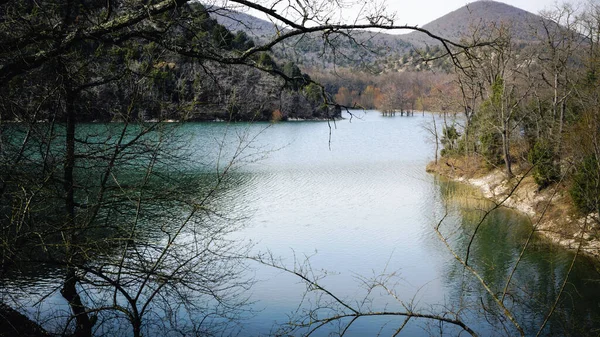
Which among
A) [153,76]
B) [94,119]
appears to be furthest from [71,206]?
[94,119]

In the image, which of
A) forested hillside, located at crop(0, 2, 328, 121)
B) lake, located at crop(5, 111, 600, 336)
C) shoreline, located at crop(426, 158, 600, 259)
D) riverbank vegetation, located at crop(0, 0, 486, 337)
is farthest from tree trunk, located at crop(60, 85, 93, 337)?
shoreline, located at crop(426, 158, 600, 259)

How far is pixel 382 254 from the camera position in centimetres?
1293

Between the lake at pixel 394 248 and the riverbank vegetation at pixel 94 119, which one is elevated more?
the riverbank vegetation at pixel 94 119

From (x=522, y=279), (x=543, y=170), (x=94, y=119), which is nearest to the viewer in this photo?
(x=94, y=119)

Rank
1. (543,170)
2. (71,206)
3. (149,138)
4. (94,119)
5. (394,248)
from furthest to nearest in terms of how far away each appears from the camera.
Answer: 1. (543,170)
2. (394,248)
3. (94,119)
4. (149,138)
5. (71,206)

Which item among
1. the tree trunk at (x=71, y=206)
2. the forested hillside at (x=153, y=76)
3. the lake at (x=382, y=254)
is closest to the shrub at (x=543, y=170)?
the lake at (x=382, y=254)

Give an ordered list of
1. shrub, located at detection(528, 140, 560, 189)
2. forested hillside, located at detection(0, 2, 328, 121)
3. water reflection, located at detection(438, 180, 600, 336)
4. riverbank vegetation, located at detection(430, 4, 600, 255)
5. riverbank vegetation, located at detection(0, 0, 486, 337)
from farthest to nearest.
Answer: shrub, located at detection(528, 140, 560, 189)
riverbank vegetation, located at detection(430, 4, 600, 255)
water reflection, located at detection(438, 180, 600, 336)
forested hillside, located at detection(0, 2, 328, 121)
riverbank vegetation, located at detection(0, 0, 486, 337)

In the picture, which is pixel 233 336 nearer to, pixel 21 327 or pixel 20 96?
pixel 21 327

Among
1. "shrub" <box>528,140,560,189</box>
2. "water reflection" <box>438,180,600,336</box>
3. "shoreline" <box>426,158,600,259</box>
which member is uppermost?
"shrub" <box>528,140,560,189</box>

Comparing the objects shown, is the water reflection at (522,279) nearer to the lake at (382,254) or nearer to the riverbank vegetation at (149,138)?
the lake at (382,254)

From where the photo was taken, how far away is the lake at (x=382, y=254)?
9031mm

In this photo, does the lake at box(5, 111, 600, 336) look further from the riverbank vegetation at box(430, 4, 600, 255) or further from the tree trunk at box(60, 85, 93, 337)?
the riverbank vegetation at box(430, 4, 600, 255)

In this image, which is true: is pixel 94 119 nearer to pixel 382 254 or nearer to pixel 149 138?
pixel 149 138

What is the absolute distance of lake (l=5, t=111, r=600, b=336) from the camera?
903 cm
